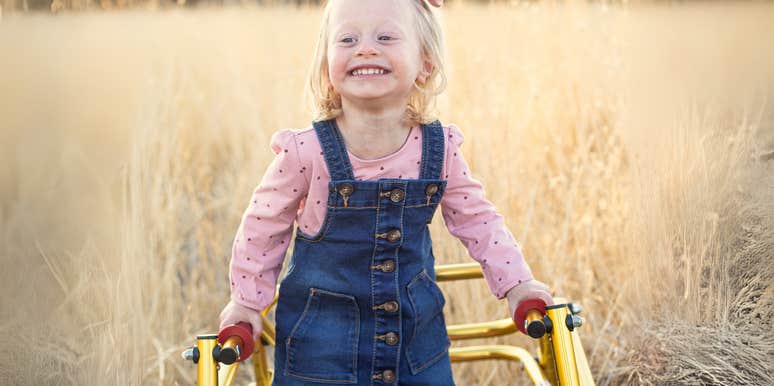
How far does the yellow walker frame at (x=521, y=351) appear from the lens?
1.40 metres

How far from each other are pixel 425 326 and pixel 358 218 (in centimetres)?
28

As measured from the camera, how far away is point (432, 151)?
1.60 meters

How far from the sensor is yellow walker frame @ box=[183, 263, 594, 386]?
1.40 m

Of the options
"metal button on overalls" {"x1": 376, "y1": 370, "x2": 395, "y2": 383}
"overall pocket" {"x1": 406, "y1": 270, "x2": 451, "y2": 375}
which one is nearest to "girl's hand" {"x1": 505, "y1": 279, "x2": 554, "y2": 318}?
"overall pocket" {"x1": 406, "y1": 270, "x2": 451, "y2": 375}

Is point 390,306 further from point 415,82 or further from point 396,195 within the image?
point 415,82

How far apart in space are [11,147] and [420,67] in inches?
31.4

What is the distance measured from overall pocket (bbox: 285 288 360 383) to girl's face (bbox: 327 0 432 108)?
38cm

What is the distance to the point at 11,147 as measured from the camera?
1629mm

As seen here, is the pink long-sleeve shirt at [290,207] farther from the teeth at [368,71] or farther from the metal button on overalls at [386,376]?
the metal button on overalls at [386,376]

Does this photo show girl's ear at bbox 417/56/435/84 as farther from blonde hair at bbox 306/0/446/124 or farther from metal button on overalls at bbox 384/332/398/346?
metal button on overalls at bbox 384/332/398/346

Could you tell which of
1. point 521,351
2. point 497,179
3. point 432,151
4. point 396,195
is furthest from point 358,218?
point 497,179

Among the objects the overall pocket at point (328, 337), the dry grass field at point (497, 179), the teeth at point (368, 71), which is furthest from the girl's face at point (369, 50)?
the overall pocket at point (328, 337)

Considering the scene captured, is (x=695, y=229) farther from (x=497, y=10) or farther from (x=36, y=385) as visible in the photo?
(x=497, y=10)

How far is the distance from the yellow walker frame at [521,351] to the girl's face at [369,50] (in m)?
0.46
